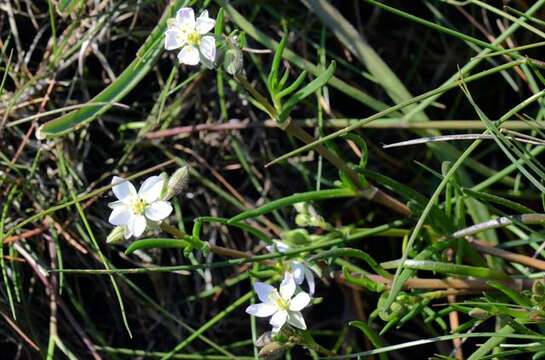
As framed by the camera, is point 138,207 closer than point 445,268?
Yes

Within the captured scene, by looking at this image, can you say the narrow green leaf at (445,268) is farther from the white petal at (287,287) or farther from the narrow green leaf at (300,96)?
the narrow green leaf at (300,96)

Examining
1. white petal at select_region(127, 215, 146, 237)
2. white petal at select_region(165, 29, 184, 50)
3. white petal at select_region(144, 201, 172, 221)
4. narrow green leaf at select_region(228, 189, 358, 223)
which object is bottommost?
narrow green leaf at select_region(228, 189, 358, 223)

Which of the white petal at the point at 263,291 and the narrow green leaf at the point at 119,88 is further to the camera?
the narrow green leaf at the point at 119,88

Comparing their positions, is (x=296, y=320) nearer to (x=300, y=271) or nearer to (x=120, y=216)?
(x=300, y=271)

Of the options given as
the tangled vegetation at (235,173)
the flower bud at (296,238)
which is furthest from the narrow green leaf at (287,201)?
the flower bud at (296,238)

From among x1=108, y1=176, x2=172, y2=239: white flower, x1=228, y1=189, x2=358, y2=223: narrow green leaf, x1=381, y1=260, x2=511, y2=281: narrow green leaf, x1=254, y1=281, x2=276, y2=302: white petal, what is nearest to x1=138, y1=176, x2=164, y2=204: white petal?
x1=108, y1=176, x2=172, y2=239: white flower

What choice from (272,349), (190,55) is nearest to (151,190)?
(190,55)

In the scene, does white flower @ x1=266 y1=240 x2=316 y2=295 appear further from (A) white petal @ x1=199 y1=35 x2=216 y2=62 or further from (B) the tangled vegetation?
(A) white petal @ x1=199 y1=35 x2=216 y2=62
